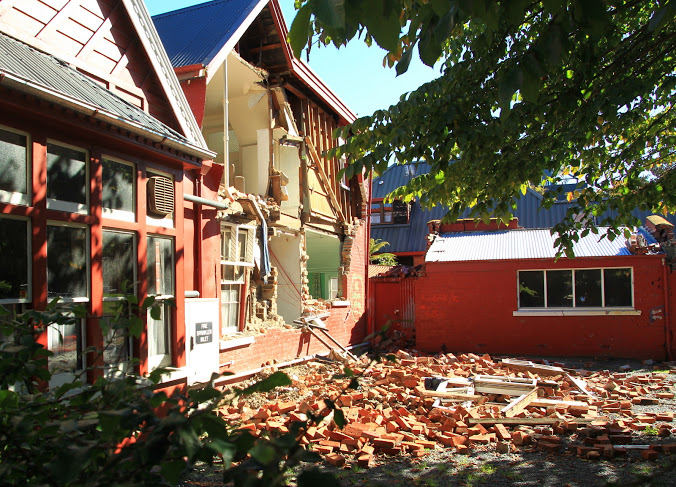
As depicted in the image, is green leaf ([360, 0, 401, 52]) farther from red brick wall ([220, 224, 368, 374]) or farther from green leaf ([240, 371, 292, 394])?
red brick wall ([220, 224, 368, 374])

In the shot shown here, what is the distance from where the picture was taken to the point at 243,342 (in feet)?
31.6

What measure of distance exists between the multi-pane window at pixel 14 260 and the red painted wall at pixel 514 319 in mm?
12479

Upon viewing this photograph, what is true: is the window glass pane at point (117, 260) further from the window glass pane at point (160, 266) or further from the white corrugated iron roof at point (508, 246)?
the white corrugated iron roof at point (508, 246)

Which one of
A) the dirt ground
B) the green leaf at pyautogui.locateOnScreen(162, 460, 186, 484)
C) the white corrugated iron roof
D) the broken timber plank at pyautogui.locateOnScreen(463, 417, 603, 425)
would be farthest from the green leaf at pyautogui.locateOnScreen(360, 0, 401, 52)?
the white corrugated iron roof

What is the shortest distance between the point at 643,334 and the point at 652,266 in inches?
73.7

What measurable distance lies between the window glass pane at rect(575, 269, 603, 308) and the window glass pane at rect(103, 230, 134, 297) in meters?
12.9

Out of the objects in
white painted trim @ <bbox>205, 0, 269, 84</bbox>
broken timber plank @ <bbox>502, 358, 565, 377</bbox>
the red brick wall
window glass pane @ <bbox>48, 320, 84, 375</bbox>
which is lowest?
broken timber plank @ <bbox>502, 358, 565, 377</bbox>

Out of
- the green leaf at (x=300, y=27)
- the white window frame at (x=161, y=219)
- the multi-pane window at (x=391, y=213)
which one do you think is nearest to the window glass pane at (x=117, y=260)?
the white window frame at (x=161, y=219)

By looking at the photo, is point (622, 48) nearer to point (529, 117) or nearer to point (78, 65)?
point (529, 117)

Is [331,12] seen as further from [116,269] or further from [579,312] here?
[579,312]

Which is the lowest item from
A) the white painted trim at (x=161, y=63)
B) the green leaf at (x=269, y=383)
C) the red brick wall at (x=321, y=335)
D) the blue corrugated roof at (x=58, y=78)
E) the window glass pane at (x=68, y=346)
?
the red brick wall at (x=321, y=335)

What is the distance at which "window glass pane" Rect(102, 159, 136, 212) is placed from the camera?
5.79 m

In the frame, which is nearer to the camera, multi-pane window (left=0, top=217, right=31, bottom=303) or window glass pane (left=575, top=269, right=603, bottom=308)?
multi-pane window (left=0, top=217, right=31, bottom=303)

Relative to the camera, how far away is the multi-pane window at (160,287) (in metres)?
6.27
